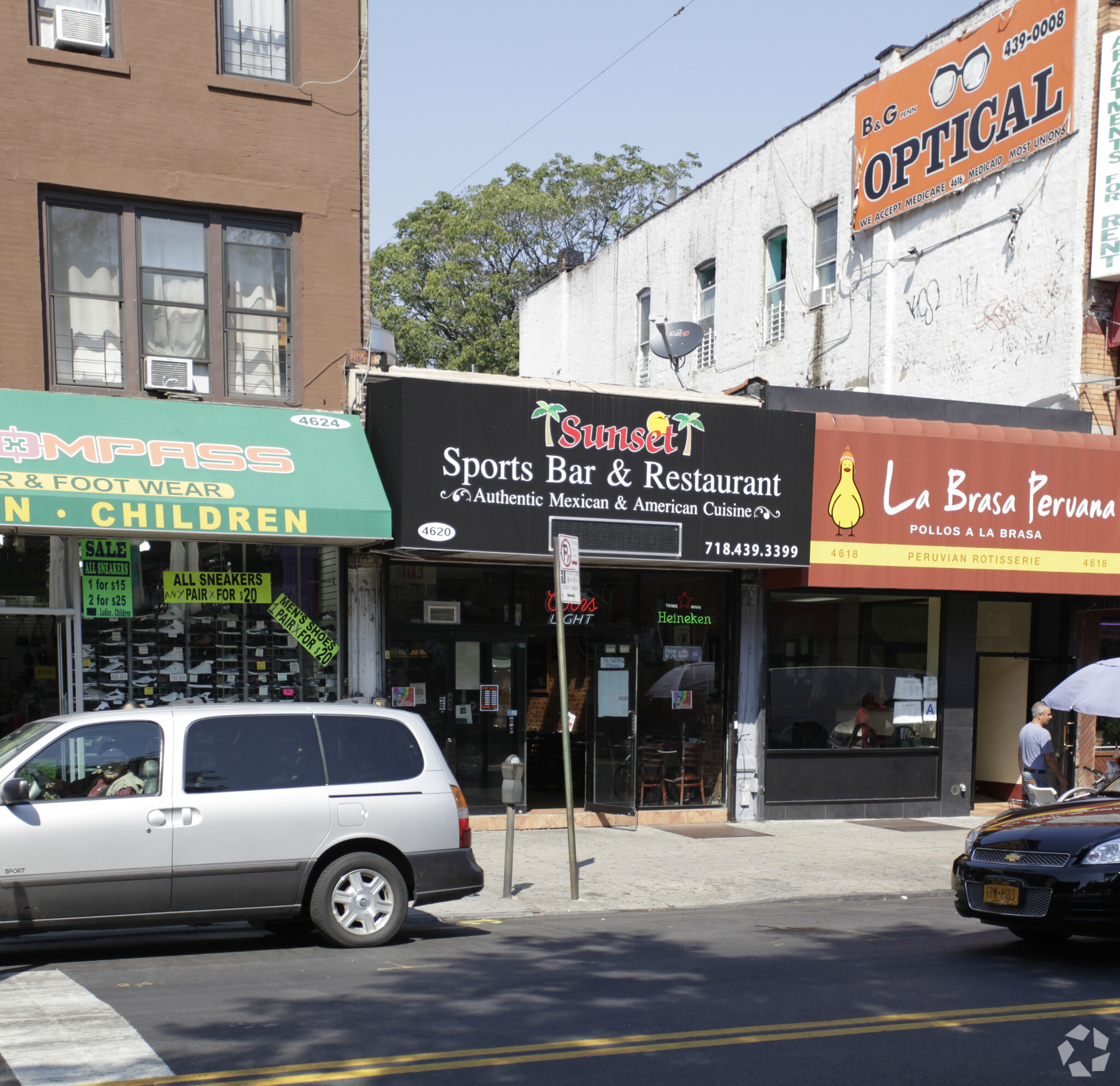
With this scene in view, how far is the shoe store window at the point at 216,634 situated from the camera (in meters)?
13.3

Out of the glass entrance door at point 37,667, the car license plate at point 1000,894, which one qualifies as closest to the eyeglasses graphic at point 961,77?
the car license plate at point 1000,894

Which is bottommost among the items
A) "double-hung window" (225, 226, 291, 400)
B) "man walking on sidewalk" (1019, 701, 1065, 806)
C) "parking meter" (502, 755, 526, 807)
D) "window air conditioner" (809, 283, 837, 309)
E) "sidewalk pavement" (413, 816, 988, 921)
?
"sidewalk pavement" (413, 816, 988, 921)

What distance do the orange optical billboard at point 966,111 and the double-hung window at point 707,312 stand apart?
4.35 metres

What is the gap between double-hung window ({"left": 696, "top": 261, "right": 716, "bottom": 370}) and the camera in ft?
82.7

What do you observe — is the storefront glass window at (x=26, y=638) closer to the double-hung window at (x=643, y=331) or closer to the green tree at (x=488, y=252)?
the double-hung window at (x=643, y=331)

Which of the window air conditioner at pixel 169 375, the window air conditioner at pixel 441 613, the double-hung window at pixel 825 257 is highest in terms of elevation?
the double-hung window at pixel 825 257

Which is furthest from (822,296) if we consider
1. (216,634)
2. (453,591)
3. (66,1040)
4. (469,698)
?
Answer: (66,1040)

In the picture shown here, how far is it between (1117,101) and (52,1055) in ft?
54.6

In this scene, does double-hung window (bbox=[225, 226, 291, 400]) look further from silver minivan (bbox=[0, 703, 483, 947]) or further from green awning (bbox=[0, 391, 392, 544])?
silver minivan (bbox=[0, 703, 483, 947])

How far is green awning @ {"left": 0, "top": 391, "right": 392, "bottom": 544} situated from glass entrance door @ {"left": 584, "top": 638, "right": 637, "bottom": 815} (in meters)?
3.74

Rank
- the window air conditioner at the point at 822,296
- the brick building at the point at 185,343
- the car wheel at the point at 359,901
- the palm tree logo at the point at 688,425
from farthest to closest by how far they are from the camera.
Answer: the window air conditioner at the point at 822,296 < the palm tree logo at the point at 688,425 < the brick building at the point at 185,343 < the car wheel at the point at 359,901

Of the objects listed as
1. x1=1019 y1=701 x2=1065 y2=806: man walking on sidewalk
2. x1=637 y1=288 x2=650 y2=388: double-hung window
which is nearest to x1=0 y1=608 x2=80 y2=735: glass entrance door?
x1=1019 y1=701 x2=1065 y2=806: man walking on sidewalk

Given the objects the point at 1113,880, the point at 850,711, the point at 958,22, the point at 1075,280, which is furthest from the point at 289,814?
the point at 958,22

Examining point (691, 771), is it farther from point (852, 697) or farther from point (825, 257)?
point (825, 257)
